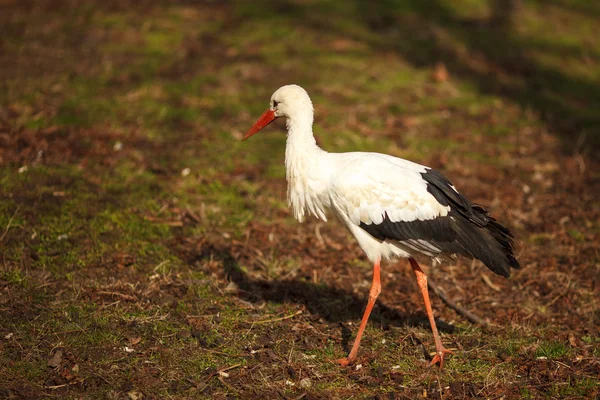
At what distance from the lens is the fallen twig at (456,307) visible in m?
6.32

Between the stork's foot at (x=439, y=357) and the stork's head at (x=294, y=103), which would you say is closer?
the stork's foot at (x=439, y=357)

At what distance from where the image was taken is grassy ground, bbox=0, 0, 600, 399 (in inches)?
208

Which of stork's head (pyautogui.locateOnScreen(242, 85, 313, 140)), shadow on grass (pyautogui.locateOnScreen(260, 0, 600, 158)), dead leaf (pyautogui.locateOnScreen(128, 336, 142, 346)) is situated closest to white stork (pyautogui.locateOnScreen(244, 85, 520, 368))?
stork's head (pyautogui.locateOnScreen(242, 85, 313, 140))

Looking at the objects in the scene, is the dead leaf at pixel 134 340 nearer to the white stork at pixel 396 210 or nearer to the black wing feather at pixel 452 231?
the white stork at pixel 396 210

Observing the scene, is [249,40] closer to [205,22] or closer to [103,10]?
[205,22]

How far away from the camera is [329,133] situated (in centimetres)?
999

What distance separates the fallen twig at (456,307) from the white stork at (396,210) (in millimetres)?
770

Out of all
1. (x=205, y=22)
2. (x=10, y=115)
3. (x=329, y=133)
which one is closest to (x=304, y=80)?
(x=329, y=133)

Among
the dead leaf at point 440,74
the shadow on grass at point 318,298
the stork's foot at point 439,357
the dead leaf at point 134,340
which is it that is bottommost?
the shadow on grass at point 318,298

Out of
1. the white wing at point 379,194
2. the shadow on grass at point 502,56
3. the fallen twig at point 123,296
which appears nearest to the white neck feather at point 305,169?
the white wing at point 379,194

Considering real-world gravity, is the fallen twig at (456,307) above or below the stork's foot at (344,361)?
below

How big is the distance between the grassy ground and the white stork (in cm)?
72

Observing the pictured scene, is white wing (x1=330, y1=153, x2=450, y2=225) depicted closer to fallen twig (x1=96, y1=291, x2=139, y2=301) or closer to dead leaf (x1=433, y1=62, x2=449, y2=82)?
fallen twig (x1=96, y1=291, x2=139, y2=301)

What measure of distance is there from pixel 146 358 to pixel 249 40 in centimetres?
897
